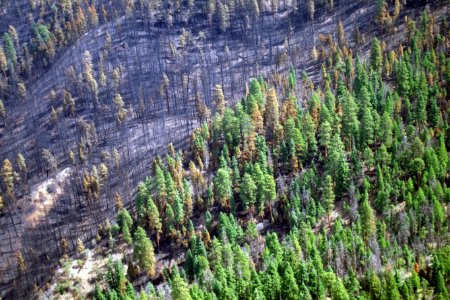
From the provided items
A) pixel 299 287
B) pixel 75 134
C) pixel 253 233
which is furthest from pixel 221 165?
pixel 75 134

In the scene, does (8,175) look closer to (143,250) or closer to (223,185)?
(143,250)

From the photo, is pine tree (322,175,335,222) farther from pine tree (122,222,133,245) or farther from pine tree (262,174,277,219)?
pine tree (122,222,133,245)

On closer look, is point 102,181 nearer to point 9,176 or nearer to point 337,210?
point 9,176

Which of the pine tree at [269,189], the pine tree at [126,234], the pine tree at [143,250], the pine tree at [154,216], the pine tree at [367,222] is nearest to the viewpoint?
the pine tree at [367,222]

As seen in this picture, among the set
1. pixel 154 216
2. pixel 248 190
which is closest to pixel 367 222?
pixel 248 190

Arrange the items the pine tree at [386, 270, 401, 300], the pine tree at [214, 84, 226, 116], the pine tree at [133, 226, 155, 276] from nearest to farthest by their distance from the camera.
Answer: the pine tree at [386, 270, 401, 300], the pine tree at [133, 226, 155, 276], the pine tree at [214, 84, 226, 116]

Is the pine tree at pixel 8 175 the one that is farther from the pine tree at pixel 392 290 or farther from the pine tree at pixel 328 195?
the pine tree at pixel 392 290

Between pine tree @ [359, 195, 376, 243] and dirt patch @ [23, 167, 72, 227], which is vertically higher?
pine tree @ [359, 195, 376, 243]

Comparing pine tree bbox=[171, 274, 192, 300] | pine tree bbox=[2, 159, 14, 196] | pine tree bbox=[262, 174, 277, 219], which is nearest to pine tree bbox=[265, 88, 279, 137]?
pine tree bbox=[262, 174, 277, 219]

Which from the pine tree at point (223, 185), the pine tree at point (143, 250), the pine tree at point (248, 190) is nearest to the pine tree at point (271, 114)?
the pine tree at point (223, 185)
